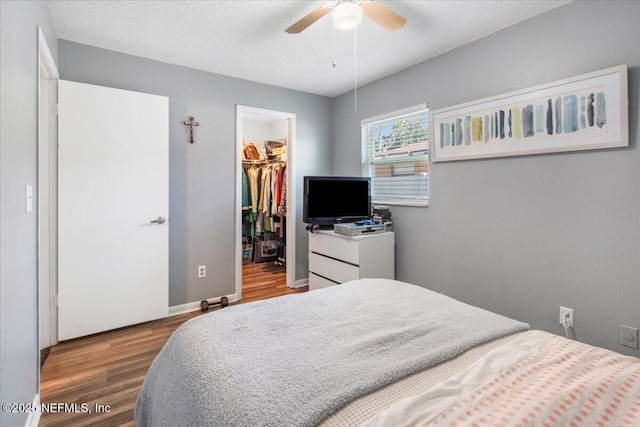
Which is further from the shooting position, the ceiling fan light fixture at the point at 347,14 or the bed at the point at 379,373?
the ceiling fan light fixture at the point at 347,14

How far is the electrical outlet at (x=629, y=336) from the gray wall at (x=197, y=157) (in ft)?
10.0

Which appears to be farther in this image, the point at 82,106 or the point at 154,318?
the point at 154,318

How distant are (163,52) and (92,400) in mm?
2576

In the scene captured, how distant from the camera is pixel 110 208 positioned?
259 centimetres

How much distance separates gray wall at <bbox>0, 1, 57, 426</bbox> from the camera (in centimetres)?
119

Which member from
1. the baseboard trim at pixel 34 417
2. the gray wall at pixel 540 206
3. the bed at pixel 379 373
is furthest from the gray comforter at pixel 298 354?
the gray wall at pixel 540 206

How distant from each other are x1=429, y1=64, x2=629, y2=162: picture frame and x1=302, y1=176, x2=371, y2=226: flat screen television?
808 millimetres

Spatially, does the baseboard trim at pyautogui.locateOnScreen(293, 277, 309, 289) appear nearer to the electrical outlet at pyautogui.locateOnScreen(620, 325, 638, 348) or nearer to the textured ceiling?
the textured ceiling

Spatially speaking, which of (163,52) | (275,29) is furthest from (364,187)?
(163,52)

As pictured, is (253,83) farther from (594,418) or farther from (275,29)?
(594,418)

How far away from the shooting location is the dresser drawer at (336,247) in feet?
9.37

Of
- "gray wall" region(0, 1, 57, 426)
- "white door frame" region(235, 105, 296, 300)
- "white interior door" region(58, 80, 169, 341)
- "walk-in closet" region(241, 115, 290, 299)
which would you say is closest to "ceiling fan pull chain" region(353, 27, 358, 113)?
"white door frame" region(235, 105, 296, 300)

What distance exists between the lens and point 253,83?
11.2 ft

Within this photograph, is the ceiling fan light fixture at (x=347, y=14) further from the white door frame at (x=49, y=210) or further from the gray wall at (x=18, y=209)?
the white door frame at (x=49, y=210)
